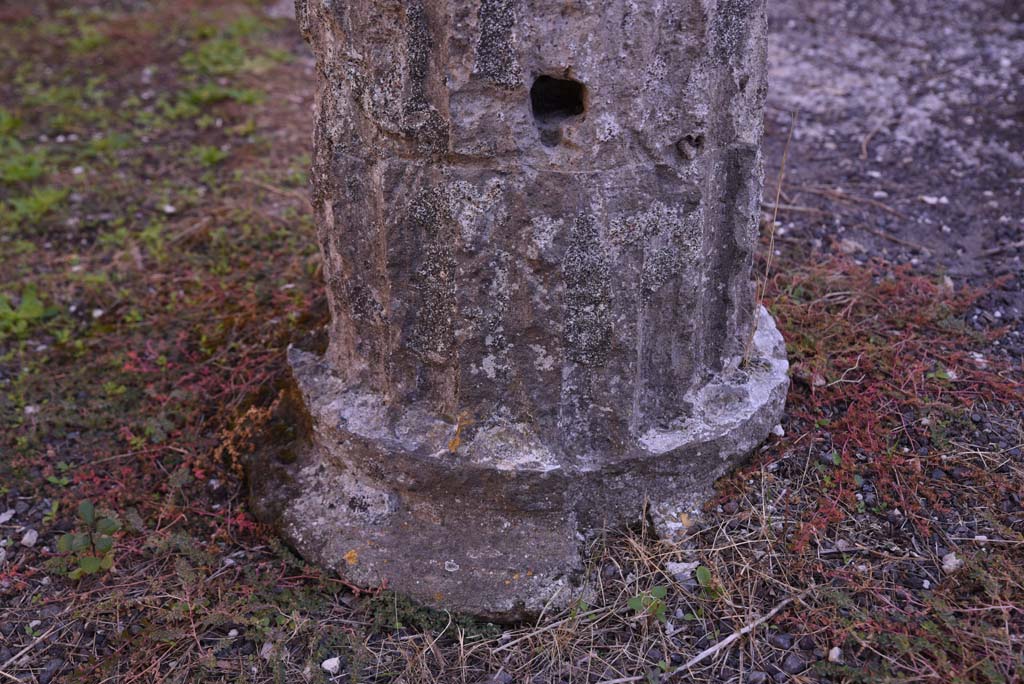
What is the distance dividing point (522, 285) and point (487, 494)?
0.55 meters

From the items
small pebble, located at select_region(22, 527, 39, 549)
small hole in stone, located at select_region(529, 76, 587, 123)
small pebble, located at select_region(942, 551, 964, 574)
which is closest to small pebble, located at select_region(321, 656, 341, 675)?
small pebble, located at select_region(22, 527, 39, 549)

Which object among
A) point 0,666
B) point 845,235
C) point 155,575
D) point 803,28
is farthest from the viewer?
point 803,28

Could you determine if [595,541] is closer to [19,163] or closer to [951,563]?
[951,563]

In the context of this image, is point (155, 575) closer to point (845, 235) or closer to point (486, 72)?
point (486, 72)

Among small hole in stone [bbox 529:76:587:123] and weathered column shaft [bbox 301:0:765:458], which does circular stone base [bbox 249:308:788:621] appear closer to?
weathered column shaft [bbox 301:0:765:458]

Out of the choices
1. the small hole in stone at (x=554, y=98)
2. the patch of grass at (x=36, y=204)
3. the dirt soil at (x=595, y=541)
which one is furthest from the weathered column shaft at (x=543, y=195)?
the patch of grass at (x=36, y=204)

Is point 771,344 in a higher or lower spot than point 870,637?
higher

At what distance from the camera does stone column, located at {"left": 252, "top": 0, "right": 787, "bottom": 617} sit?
194 cm

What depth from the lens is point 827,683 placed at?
2.04 metres

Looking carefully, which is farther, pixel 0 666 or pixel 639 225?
pixel 0 666

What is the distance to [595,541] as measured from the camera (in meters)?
2.37

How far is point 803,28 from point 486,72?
4.46 metres

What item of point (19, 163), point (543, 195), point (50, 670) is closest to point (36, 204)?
point (19, 163)

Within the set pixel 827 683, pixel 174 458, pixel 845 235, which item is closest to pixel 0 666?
pixel 174 458
